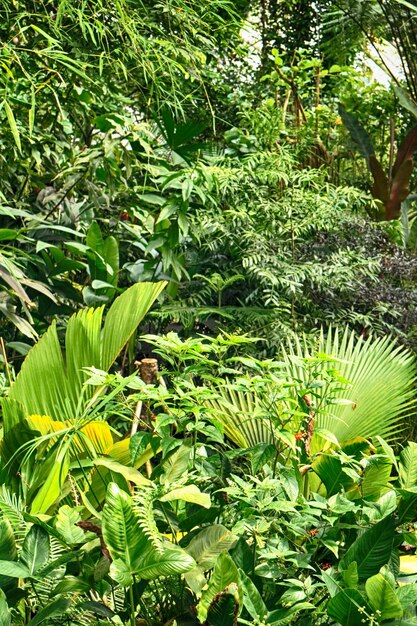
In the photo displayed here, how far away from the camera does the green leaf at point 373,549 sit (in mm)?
1584

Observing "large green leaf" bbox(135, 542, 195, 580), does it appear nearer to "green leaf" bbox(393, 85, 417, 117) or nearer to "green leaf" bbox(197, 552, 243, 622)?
"green leaf" bbox(197, 552, 243, 622)

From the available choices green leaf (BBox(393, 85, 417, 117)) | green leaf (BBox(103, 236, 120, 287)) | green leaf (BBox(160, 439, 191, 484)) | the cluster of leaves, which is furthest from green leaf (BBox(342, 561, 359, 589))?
green leaf (BBox(393, 85, 417, 117))

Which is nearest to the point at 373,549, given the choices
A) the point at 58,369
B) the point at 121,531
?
the point at 121,531

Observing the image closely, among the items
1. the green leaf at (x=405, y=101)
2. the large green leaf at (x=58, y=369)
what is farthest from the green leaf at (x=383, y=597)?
the green leaf at (x=405, y=101)

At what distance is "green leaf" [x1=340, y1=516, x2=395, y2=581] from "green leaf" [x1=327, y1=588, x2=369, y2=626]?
0.32 feet

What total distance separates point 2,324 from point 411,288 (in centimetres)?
190

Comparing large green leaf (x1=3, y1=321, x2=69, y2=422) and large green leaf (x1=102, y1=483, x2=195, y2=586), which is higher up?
large green leaf (x1=102, y1=483, x2=195, y2=586)

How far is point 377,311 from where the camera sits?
3939mm

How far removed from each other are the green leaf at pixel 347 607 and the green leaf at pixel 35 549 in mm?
507

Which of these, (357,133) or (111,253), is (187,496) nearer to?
(111,253)

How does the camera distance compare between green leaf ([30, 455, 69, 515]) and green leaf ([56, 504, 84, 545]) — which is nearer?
green leaf ([56, 504, 84, 545])

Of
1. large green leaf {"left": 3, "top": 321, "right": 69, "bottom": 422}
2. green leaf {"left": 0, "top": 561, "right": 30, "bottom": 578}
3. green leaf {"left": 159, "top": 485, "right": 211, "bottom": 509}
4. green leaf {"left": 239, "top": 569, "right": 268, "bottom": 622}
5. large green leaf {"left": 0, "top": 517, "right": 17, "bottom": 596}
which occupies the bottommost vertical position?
large green leaf {"left": 3, "top": 321, "right": 69, "bottom": 422}

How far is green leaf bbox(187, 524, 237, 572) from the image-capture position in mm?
1635

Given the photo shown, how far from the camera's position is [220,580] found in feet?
4.79
